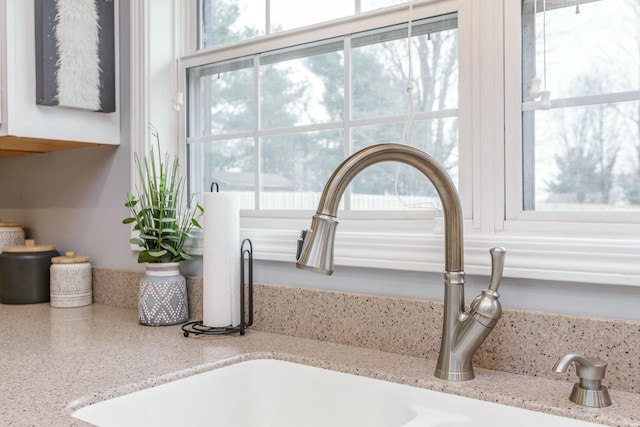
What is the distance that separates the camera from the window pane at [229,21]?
1606mm

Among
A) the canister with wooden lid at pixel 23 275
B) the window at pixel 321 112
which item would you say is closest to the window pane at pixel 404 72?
the window at pixel 321 112

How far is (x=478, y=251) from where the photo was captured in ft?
3.47

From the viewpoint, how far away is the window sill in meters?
0.93

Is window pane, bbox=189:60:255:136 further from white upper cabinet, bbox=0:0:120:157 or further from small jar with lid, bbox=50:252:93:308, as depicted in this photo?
small jar with lid, bbox=50:252:93:308

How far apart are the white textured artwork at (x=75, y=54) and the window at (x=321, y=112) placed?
25 cm

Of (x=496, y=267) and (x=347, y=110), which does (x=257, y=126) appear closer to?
(x=347, y=110)

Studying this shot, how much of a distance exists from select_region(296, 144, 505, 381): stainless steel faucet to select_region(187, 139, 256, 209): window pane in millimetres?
668

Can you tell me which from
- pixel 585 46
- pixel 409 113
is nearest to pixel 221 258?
pixel 409 113

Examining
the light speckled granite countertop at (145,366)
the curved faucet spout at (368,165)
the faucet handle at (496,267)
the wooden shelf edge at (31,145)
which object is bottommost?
the light speckled granite countertop at (145,366)

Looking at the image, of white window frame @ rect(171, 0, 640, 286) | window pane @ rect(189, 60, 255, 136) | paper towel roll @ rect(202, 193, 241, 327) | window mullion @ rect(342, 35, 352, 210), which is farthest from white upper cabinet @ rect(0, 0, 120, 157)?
white window frame @ rect(171, 0, 640, 286)

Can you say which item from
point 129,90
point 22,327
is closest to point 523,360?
point 22,327

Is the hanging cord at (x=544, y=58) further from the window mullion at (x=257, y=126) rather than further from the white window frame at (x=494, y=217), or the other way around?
the window mullion at (x=257, y=126)

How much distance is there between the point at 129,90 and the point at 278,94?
49cm

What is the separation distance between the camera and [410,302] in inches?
44.4
